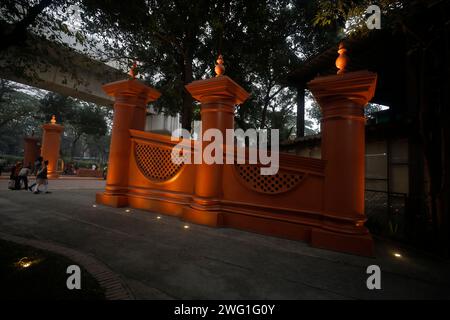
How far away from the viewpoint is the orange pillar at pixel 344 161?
3709mm

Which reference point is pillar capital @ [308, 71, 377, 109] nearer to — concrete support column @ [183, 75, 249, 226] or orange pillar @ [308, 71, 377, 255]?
orange pillar @ [308, 71, 377, 255]

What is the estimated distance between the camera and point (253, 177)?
15.8 ft

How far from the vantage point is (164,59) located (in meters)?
9.62

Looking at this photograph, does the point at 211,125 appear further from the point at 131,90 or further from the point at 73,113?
the point at 73,113

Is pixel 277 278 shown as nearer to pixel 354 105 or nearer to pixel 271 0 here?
pixel 354 105

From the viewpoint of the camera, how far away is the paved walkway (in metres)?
2.40

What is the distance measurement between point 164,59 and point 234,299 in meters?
9.80

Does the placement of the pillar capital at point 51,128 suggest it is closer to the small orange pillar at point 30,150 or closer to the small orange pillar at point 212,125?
the small orange pillar at point 30,150

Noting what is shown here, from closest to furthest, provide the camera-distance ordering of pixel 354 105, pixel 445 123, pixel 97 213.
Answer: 1. pixel 354 105
2. pixel 445 123
3. pixel 97 213

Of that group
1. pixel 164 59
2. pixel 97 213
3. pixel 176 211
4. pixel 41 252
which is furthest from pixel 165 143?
pixel 164 59

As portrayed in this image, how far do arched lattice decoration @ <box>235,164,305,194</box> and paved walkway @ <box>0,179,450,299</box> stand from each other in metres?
0.98

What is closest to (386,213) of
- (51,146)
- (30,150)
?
(51,146)

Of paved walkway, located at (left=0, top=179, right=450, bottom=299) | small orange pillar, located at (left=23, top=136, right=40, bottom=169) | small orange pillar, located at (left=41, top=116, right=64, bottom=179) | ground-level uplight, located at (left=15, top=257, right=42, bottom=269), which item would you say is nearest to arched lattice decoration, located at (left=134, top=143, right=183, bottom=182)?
paved walkway, located at (left=0, top=179, right=450, bottom=299)

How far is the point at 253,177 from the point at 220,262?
2.15 metres
